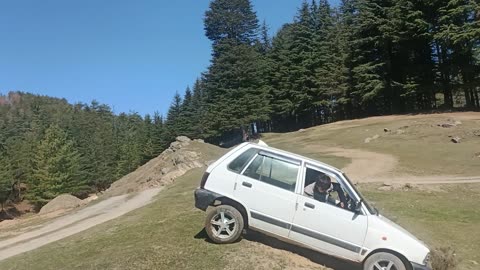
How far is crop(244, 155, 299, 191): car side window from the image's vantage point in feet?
28.3

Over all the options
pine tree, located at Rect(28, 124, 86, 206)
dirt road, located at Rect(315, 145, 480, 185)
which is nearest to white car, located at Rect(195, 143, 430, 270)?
dirt road, located at Rect(315, 145, 480, 185)

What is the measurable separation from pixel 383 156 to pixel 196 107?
65.7 metres

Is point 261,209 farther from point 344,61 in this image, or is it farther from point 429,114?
point 344,61

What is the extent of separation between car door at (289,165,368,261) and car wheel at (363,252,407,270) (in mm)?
234

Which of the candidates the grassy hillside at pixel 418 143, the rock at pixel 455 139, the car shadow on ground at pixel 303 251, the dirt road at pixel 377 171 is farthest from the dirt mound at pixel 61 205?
the rock at pixel 455 139

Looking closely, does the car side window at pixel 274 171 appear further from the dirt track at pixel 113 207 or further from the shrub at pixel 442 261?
the dirt track at pixel 113 207

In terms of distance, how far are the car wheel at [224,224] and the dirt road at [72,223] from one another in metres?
6.12

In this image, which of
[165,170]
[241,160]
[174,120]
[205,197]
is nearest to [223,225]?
[205,197]

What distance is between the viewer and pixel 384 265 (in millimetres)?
7992

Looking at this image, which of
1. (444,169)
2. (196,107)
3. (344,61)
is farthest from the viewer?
(196,107)

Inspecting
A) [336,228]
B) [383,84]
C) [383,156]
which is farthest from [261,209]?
[383,84]

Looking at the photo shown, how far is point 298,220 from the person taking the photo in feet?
27.5

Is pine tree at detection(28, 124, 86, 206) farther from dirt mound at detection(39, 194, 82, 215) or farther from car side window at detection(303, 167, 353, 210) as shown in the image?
car side window at detection(303, 167, 353, 210)

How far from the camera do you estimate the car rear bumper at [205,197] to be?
350 inches
